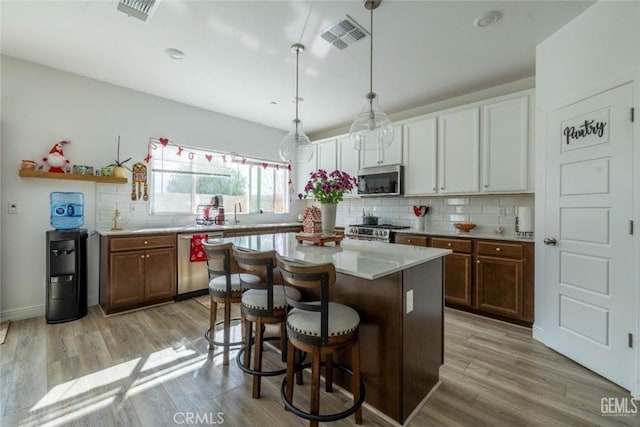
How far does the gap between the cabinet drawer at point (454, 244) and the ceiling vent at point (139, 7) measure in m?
3.65

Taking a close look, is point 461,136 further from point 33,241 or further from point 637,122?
point 33,241

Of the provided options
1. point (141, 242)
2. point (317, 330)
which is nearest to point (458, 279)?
point (317, 330)

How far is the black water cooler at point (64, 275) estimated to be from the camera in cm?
290

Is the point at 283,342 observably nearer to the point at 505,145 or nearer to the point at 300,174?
the point at 505,145

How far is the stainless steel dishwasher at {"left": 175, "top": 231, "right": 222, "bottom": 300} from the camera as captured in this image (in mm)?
3660

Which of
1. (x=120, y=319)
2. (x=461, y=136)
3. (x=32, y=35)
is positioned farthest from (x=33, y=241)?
(x=461, y=136)

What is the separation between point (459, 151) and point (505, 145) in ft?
1.67

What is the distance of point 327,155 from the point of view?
5.20 m

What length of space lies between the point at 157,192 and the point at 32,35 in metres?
2.01

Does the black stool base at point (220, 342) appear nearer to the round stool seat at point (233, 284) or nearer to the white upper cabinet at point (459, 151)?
the round stool seat at point (233, 284)

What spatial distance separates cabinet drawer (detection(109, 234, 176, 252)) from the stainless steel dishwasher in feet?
0.43

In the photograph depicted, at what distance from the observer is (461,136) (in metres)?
3.56

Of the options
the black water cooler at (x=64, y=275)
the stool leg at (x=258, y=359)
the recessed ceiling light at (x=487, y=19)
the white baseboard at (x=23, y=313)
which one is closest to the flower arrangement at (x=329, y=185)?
the stool leg at (x=258, y=359)

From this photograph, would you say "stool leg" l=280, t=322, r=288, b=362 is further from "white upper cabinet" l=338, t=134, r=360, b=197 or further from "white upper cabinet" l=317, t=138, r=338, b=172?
"white upper cabinet" l=317, t=138, r=338, b=172
